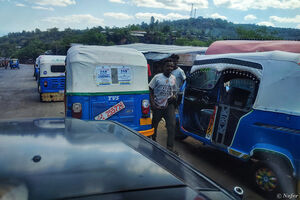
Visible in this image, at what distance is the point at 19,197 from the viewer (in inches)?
48.5

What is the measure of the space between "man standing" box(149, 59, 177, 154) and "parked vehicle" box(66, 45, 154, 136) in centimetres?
19

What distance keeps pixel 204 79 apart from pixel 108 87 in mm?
2110

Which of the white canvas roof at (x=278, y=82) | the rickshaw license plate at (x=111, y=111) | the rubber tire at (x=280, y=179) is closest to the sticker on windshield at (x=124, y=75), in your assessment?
the rickshaw license plate at (x=111, y=111)

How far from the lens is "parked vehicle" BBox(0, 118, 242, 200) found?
133 centimetres

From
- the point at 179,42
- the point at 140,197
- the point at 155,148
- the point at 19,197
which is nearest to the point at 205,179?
the point at 155,148

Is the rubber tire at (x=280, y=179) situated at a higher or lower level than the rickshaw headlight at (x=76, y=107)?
lower

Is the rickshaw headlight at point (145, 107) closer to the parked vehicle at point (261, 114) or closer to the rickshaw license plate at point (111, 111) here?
the rickshaw license plate at point (111, 111)

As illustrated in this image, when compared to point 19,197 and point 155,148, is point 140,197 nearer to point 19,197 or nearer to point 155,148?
point 19,197

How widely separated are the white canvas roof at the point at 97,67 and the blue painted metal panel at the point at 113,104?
144 millimetres

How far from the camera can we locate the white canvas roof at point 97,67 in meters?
4.49

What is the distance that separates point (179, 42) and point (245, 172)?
201 ft

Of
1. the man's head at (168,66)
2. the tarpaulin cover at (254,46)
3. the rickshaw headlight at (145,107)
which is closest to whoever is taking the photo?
the tarpaulin cover at (254,46)

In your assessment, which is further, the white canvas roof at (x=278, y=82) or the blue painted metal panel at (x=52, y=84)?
the blue painted metal panel at (x=52, y=84)

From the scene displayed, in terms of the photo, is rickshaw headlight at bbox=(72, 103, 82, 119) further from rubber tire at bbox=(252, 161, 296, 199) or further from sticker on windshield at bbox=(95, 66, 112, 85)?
rubber tire at bbox=(252, 161, 296, 199)
